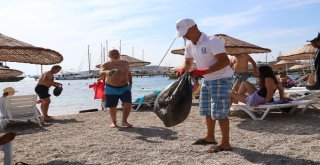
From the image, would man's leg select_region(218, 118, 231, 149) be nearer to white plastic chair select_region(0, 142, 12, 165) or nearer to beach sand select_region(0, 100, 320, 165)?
beach sand select_region(0, 100, 320, 165)

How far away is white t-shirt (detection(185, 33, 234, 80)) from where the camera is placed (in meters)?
4.55

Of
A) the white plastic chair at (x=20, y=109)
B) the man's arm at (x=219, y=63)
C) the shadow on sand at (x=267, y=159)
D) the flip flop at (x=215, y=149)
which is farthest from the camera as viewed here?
the white plastic chair at (x=20, y=109)

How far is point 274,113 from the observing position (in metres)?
8.57

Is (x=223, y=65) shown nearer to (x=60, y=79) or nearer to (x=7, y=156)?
(x=7, y=156)

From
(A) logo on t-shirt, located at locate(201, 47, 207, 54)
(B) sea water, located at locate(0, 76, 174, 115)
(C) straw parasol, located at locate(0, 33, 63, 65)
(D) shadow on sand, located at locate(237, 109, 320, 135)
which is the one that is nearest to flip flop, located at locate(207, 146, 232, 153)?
(A) logo on t-shirt, located at locate(201, 47, 207, 54)

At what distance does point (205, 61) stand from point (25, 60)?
228 cm

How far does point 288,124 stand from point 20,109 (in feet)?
17.8

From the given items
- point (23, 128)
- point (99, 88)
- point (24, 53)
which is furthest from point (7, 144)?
point (99, 88)

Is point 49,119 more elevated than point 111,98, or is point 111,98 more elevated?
point 111,98

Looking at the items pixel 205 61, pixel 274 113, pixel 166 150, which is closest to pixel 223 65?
pixel 205 61

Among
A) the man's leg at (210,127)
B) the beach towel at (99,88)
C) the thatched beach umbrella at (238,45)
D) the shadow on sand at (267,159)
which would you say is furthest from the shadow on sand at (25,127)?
the thatched beach umbrella at (238,45)

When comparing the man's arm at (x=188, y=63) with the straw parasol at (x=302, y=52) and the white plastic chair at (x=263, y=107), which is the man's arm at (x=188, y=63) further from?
the straw parasol at (x=302, y=52)

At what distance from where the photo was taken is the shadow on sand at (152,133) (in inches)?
245

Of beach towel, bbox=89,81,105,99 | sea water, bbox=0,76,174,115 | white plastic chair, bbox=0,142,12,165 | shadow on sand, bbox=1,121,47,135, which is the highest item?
beach towel, bbox=89,81,105,99
